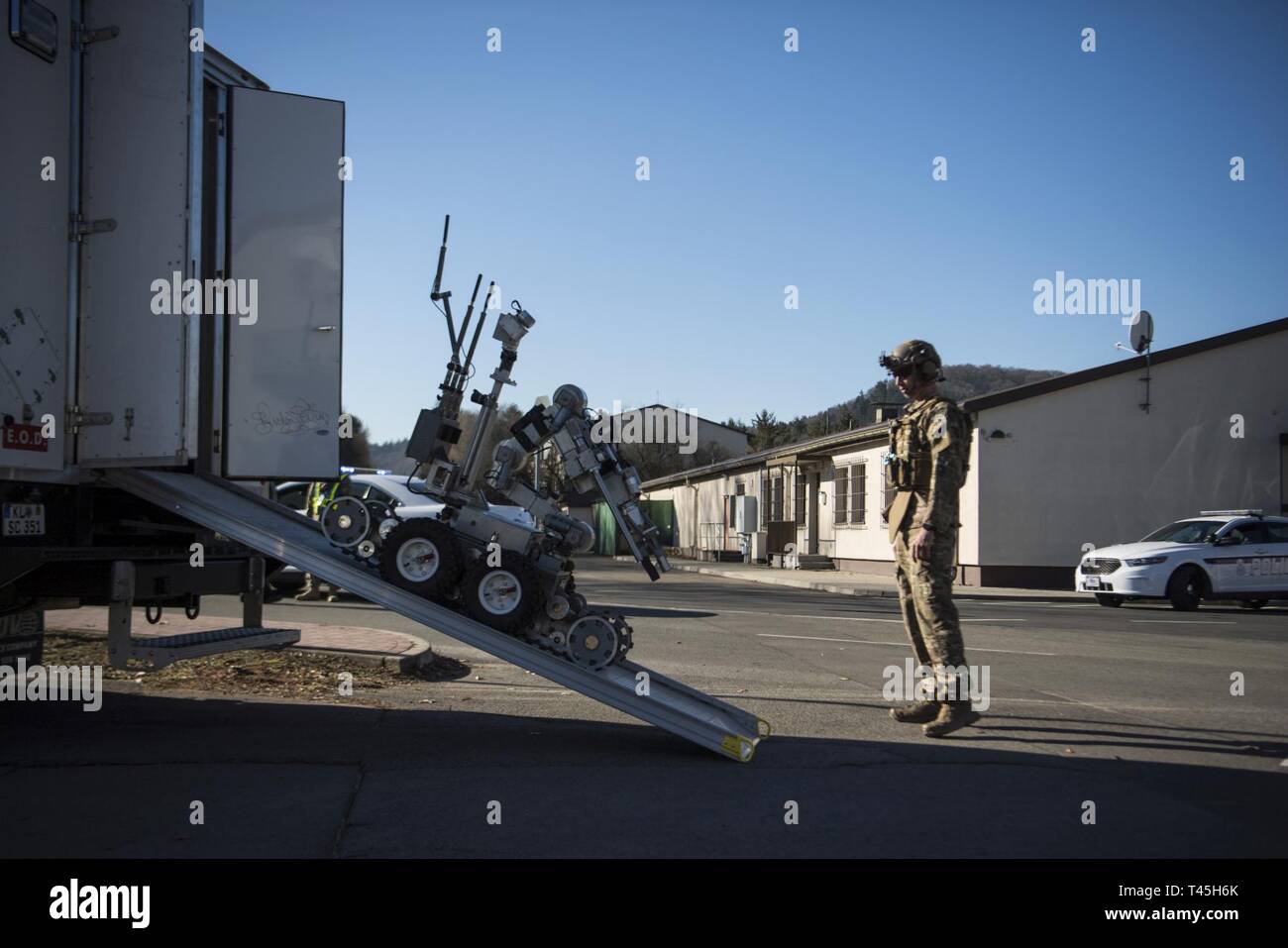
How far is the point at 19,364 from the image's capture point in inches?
211

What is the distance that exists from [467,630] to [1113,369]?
21922 millimetres

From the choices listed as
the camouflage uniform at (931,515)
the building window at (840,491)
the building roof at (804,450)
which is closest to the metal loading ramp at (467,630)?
the camouflage uniform at (931,515)

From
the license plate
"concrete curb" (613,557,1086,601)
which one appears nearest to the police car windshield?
"concrete curb" (613,557,1086,601)

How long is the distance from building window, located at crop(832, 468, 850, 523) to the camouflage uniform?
23076 millimetres

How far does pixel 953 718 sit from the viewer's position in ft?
19.5

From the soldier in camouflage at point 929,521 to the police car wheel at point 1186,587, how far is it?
1272cm

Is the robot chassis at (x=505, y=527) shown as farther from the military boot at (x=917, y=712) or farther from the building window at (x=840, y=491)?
the building window at (x=840, y=491)

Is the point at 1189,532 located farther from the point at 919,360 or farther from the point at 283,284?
the point at 283,284

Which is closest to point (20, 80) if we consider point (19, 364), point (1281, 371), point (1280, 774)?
point (19, 364)

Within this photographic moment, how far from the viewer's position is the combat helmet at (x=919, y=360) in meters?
6.34

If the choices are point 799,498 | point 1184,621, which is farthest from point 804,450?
point 1184,621

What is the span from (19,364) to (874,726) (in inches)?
199
